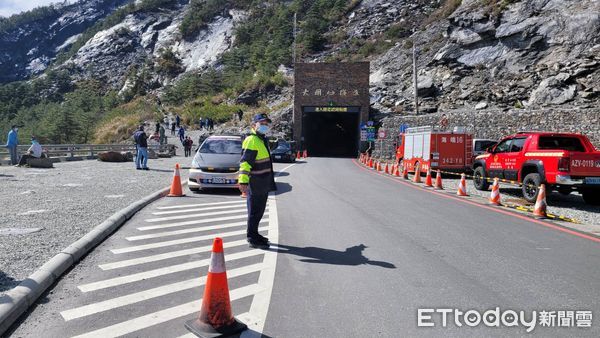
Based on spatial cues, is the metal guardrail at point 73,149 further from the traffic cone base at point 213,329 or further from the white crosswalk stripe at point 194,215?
the traffic cone base at point 213,329

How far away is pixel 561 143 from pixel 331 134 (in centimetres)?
4559

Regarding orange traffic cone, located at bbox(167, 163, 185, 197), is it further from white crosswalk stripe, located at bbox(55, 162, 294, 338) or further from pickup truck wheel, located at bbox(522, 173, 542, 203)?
pickup truck wheel, located at bbox(522, 173, 542, 203)

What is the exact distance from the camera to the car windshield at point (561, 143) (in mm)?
12273

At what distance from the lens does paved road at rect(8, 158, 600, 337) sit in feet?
12.9

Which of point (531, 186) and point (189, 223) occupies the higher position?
point (531, 186)

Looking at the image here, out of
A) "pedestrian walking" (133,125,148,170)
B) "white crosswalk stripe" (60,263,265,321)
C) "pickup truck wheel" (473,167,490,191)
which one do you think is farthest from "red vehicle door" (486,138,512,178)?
"pedestrian walking" (133,125,148,170)

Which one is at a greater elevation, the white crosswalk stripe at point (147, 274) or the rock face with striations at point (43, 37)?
the rock face with striations at point (43, 37)

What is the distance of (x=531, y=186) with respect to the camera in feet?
38.8

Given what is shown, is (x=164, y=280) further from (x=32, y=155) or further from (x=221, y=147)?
(x=32, y=155)

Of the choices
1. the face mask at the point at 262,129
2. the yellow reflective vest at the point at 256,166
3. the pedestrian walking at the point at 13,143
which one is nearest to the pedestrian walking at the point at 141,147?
the pedestrian walking at the point at 13,143

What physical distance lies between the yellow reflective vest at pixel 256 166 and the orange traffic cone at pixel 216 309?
2.68 m

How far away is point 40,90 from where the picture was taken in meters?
110

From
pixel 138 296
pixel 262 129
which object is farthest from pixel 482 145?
pixel 138 296

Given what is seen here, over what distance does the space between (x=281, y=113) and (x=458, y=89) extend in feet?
60.1
